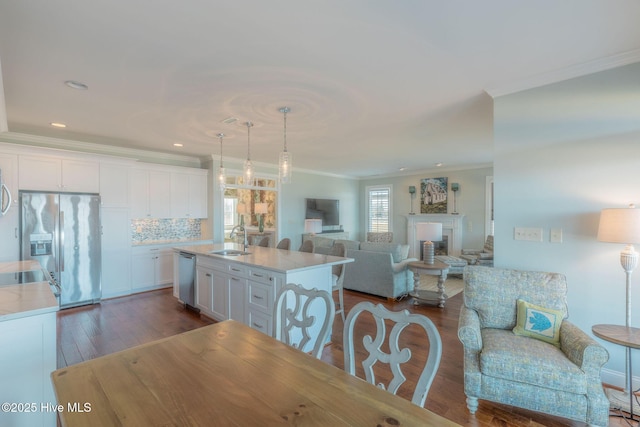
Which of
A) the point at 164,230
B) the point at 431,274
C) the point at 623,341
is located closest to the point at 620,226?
the point at 623,341

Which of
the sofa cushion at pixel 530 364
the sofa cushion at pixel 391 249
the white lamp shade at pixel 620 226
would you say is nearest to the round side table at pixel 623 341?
the sofa cushion at pixel 530 364

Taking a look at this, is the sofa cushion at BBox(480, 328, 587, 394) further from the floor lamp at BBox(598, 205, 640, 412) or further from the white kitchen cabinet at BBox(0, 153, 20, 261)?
the white kitchen cabinet at BBox(0, 153, 20, 261)

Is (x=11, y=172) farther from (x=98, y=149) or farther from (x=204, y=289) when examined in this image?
(x=204, y=289)

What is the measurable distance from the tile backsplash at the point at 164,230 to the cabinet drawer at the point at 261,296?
360 cm

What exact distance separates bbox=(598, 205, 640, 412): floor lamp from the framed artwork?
5.47 meters

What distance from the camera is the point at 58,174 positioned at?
430 centimetres

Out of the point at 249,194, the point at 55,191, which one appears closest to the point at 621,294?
the point at 55,191

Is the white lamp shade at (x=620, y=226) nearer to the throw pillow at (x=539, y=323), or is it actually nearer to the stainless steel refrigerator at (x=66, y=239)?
the throw pillow at (x=539, y=323)

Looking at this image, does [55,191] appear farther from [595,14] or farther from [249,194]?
[595,14]

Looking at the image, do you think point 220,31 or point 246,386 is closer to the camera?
point 246,386

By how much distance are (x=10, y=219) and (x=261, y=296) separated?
3750 millimetres

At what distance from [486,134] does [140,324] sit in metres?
5.49

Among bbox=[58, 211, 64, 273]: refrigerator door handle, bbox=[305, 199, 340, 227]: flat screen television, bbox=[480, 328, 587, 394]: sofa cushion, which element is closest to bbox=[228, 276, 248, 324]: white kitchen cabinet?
bbox=[480, 328, 587, 394]: sofa cushion

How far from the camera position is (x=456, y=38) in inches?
79.0
